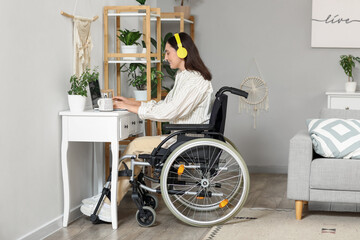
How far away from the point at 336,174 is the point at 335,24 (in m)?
2.34

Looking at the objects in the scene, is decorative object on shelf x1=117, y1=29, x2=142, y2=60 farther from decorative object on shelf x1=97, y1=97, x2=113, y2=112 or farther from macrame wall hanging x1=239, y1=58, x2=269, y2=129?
macrame wall hanging x1=239, y1=58, x2=269, y2=129

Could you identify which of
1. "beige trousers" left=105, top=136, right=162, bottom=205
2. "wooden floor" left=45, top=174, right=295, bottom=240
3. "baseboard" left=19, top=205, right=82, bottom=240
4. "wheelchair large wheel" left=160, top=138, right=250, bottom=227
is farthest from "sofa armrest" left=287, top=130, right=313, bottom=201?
"baseboard" left=19, top=205, right=82, bottom=240

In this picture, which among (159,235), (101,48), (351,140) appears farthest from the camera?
(101,48)

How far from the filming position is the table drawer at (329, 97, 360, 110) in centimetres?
516

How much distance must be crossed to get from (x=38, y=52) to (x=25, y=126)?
1.42 feet

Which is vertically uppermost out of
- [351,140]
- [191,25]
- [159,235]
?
[191,25]

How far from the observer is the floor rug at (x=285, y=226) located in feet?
10.8

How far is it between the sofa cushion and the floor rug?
24 centimetres

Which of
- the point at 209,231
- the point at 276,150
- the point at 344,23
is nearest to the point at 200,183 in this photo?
the point at 209,231

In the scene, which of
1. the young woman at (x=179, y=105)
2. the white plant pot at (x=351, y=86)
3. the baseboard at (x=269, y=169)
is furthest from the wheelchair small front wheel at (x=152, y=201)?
the white plant pot at (x=351, y=86)

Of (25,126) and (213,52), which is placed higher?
(213,52)

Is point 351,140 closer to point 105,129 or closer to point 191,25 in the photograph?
point 105,129

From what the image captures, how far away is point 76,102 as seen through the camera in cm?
347

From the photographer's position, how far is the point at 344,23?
17.9ft
